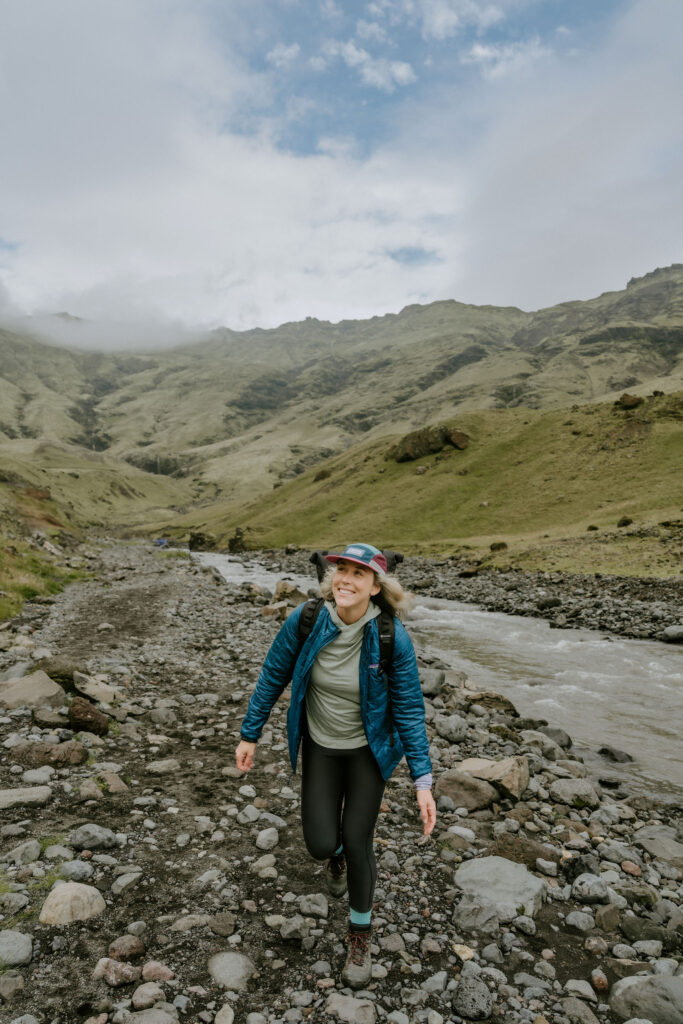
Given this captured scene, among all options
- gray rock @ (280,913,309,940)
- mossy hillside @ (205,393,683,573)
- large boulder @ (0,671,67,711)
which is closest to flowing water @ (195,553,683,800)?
gray rock @ (280,913,309,940)

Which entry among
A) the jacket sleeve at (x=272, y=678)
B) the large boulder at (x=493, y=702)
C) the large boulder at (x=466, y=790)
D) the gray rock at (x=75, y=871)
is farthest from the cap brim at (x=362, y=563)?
the large boulder at (x=493, y=702)

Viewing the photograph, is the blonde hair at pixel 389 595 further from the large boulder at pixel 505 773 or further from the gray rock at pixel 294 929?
the large boulder at pixel 505 773

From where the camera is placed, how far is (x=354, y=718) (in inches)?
225

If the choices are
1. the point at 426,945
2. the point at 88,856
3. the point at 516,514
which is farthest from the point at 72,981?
the point at 516,514

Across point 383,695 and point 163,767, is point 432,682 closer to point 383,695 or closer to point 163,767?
point 163,767

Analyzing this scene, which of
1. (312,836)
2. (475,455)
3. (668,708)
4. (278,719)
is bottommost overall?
(668,708)

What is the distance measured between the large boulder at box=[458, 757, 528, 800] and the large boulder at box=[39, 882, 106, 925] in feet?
22.6

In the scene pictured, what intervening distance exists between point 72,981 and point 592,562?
4813 centimetres

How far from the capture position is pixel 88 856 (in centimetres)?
668


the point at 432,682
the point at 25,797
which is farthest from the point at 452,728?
the point at 25,797

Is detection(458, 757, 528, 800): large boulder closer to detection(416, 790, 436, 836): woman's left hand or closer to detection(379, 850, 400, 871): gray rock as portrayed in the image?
detection(379, 850, 400, 871): gray rock

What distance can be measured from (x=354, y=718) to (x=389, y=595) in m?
1.44

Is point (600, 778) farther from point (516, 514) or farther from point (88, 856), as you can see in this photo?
point (516, 514)

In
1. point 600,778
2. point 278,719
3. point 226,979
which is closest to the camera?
point 226,979
